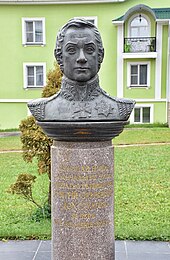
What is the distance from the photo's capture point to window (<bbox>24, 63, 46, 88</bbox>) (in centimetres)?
2022

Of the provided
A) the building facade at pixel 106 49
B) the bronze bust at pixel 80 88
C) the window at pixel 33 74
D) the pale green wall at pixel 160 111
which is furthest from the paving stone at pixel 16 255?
the pale green wall at pixel 160 111

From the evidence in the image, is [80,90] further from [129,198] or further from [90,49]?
[129,198]

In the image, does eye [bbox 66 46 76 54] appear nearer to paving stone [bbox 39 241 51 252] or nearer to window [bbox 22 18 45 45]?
paving stone [bbox 39 241 51 252]

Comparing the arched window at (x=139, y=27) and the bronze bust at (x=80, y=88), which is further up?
the arched window at (x=139, y=27)

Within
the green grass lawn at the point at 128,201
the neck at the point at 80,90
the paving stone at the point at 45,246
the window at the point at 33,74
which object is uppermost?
the window at the point at 33,74

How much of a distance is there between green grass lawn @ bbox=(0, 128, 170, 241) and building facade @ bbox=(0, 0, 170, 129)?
769 cm

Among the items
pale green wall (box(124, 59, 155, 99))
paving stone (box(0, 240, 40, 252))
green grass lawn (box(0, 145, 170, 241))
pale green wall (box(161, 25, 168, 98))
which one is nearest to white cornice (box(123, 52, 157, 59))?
pale green wall (box(161, 25, 168, 98))

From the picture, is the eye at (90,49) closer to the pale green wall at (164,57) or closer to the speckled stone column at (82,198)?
the speckled stone column at (82,198)

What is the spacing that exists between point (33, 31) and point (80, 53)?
17.3 m

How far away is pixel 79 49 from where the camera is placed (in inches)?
139

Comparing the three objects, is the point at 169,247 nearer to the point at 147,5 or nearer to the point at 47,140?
the point at 47,140

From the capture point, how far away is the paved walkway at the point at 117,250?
15.9 feet

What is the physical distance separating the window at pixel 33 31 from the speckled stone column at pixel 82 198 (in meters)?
17.1

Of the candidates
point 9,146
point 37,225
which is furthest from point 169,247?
point 9,146
